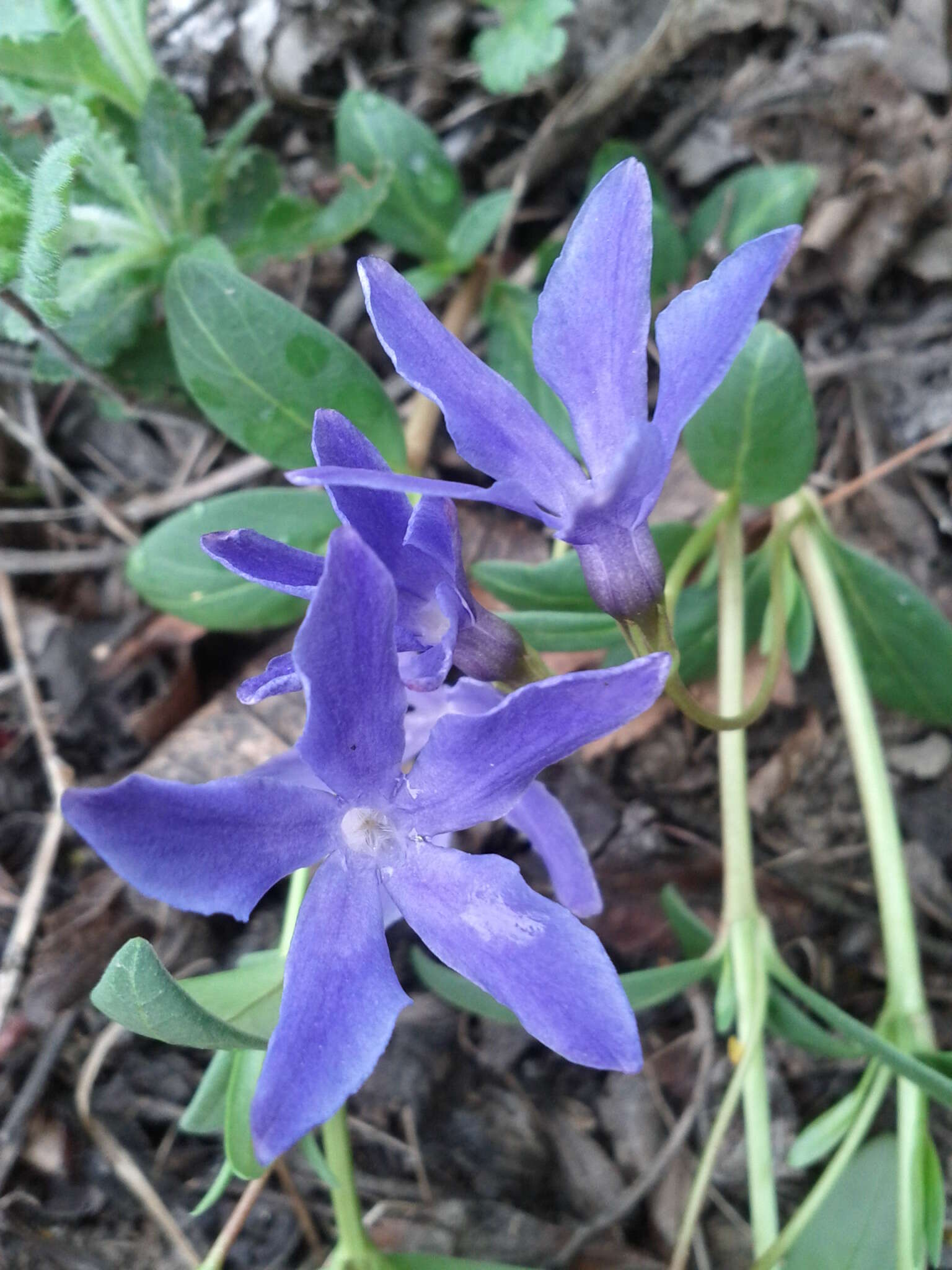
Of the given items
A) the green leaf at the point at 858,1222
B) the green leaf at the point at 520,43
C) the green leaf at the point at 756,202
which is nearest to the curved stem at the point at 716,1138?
the green leaf at the point at 858,1222

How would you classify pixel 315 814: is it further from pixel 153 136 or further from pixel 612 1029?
pixel 153 136

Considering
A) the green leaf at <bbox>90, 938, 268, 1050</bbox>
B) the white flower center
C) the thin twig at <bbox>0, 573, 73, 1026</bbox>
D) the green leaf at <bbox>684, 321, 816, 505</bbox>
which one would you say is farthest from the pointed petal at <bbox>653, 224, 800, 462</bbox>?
the thin twig at <bbox>0, 573, 73, 1026</bbox>

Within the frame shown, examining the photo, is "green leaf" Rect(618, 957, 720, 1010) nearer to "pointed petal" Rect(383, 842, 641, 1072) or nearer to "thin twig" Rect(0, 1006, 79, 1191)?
"pointed petal" Rect(383, 842, 641, 1072)

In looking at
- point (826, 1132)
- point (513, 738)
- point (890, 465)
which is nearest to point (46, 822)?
point (513, 738)

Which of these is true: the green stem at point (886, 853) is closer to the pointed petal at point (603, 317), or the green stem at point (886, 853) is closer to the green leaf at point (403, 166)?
the pointed petal at point (603, 317)

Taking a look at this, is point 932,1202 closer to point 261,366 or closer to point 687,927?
point 687,927

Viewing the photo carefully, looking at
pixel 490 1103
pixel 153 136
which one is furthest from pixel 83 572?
pixel 490 1103
